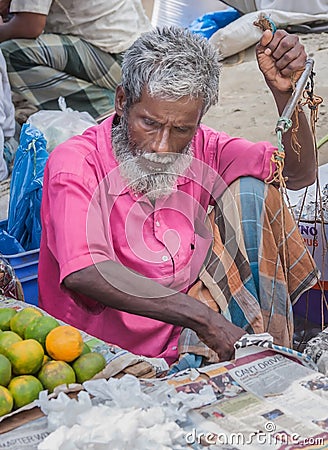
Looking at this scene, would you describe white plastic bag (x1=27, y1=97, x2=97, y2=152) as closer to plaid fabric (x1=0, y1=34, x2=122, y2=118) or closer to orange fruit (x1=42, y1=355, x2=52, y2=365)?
plaid fabric (x1=0, y1=34, x2=122, y2=118)

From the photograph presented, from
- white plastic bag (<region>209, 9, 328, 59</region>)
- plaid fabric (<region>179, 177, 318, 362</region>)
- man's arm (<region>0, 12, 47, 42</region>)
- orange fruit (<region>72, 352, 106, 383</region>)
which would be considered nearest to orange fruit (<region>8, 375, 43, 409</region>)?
orange fruit (<region>72, 352, 106, 383</region>)

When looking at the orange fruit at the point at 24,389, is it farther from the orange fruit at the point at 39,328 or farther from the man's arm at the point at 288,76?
the man's arm at the point at 288,76

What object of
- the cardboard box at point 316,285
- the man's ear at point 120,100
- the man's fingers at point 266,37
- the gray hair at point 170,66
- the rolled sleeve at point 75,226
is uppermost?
the man's fingers at point 266,37

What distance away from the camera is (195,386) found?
162 centimetres

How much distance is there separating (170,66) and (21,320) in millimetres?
792

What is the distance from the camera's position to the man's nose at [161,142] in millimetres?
2096

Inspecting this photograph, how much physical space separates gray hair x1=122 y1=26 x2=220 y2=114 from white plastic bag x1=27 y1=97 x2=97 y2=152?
1.38 metres

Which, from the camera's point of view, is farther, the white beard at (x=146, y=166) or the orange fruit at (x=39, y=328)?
the white beard at (x=146, y=166)

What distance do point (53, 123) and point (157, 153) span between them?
1.49 metres

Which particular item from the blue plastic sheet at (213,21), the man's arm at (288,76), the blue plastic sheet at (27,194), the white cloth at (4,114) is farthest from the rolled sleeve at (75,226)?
the blue plastic sheet at (213,21)

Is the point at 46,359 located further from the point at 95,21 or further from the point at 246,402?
the point at 95,21

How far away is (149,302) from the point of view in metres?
1.96

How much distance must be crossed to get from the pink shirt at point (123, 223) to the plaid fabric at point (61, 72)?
2.22 meters

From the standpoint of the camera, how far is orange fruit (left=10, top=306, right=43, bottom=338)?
5.81 feet
